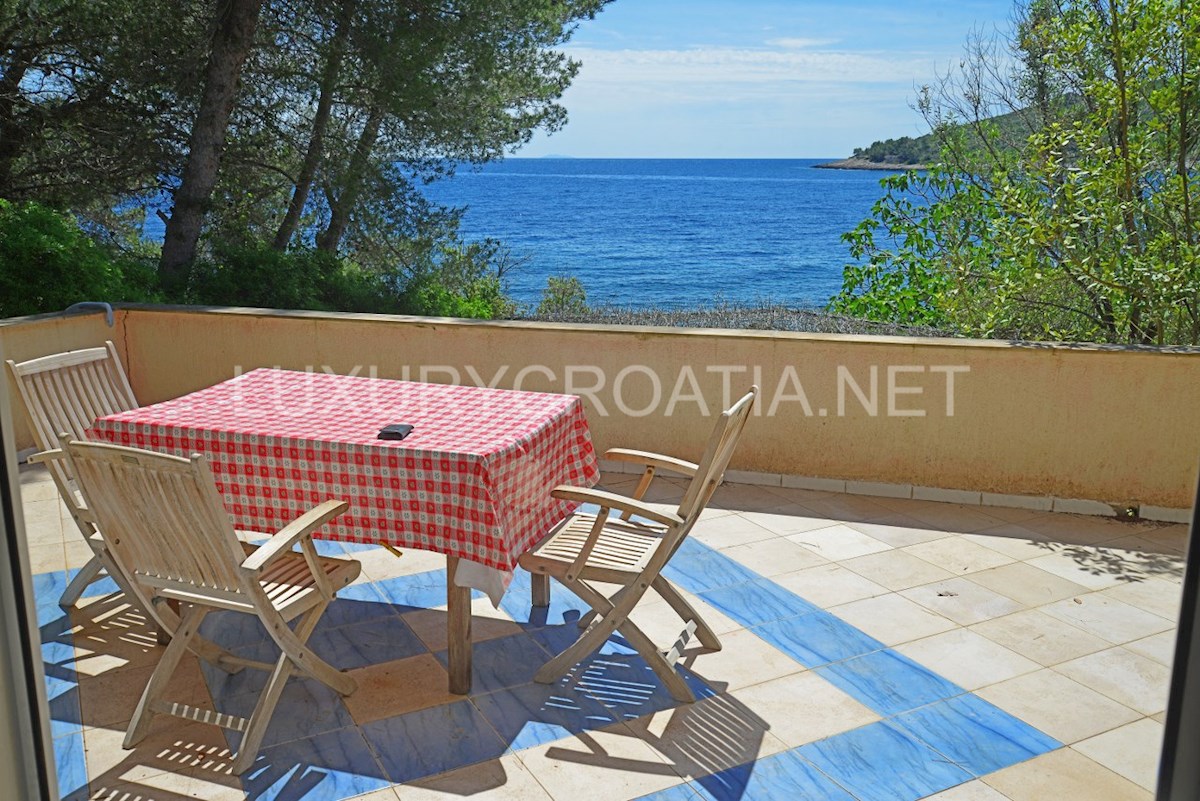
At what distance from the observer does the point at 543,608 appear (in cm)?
421

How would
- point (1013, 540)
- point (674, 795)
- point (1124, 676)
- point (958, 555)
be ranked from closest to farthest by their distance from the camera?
1. point (674, 795)
2. point (1124, 676)
3. point (958, 555)
4. point (1013, 540)

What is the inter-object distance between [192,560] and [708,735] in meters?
1.67

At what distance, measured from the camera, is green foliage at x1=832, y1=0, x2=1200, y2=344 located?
5797mm

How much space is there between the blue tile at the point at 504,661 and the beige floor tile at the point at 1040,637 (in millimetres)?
1716

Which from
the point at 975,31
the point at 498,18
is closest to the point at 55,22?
the point at 498,18

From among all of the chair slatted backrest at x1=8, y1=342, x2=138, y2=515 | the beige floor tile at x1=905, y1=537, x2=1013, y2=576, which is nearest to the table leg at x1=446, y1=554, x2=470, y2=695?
the chair slatted backrest at x1=8, y1=342, x2=138, y2=515

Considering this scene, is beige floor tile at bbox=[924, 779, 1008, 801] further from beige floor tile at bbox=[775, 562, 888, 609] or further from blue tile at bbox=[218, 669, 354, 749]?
blue tile at bbox=[218, 669, 354, 749]

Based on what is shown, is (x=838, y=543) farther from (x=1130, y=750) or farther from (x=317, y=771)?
(x=317, y=771)

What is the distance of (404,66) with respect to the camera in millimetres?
9797

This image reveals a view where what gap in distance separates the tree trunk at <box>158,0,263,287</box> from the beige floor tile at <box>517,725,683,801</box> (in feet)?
23.9

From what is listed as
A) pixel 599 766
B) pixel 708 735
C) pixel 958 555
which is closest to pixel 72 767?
pixel 599 766

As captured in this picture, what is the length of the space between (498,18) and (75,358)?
23.3 feet

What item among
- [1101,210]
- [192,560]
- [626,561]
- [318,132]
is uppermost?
[318,132]

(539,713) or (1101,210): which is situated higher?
(1101,210)
